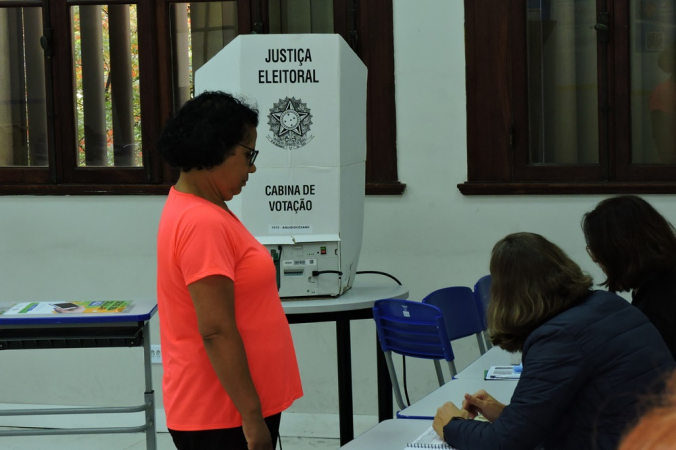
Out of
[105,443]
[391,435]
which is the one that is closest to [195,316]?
[391,435]

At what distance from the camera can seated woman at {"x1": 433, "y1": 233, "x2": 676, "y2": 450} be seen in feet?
5.15

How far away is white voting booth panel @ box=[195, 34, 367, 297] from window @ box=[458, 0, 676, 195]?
1.18 metres

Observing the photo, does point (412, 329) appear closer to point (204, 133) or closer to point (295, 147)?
point (295, 147)

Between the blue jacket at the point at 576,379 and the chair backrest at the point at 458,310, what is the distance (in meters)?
1.86

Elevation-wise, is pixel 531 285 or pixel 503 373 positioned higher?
pixel 531 285

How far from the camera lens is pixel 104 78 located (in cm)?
467

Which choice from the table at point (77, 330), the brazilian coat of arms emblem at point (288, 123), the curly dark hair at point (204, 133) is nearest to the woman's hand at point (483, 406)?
the curly dark hair at point (204, 133)

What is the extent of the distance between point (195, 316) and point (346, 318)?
5.39 ft

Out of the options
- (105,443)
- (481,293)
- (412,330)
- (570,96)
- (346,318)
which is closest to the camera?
(412,330)

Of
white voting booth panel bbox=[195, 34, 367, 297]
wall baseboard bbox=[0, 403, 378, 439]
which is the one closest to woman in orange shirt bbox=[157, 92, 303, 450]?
white voting booth panel bbox=[195, 34, 367, 297]

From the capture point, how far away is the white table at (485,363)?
2.63m

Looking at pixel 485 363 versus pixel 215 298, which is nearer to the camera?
pixel 215 298

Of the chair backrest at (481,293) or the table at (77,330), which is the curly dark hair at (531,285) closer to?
the table at (77,330)

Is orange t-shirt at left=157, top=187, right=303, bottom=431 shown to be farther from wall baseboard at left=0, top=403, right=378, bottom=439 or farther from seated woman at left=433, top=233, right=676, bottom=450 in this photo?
wall baseboard at left=0, top=403, right=378, bottom=439
